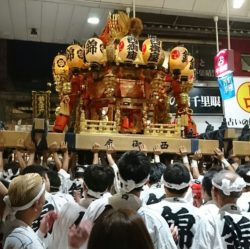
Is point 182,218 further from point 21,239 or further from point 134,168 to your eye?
point 21,239

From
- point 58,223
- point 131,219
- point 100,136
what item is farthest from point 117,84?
point 131,219

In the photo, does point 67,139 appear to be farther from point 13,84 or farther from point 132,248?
point 13,84

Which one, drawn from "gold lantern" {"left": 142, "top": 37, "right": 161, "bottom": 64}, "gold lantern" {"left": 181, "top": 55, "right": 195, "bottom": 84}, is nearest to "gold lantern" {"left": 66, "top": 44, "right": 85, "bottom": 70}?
"gold lantern" {"left": 142, "top": 37, "right": 161, "bottom": 64}

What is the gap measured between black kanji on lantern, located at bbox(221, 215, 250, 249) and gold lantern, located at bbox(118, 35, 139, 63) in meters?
3.71

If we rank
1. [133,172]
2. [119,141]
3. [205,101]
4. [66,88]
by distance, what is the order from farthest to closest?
[205,101] < [66,88] < [119,141] < [133,172]

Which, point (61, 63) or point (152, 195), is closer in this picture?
point (152, 195)

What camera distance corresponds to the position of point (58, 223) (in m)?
2.60

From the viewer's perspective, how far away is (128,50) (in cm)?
571

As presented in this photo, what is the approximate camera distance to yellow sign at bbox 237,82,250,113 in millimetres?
9234

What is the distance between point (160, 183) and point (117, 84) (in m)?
2.53

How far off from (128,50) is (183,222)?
362 centimetres

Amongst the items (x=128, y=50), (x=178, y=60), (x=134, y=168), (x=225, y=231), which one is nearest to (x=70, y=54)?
(x=128, y=50)

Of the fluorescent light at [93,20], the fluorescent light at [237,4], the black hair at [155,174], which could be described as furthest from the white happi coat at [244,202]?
Result: the fluorescent light at [93,20]

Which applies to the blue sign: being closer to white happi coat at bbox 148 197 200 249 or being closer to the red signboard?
the red signboard
